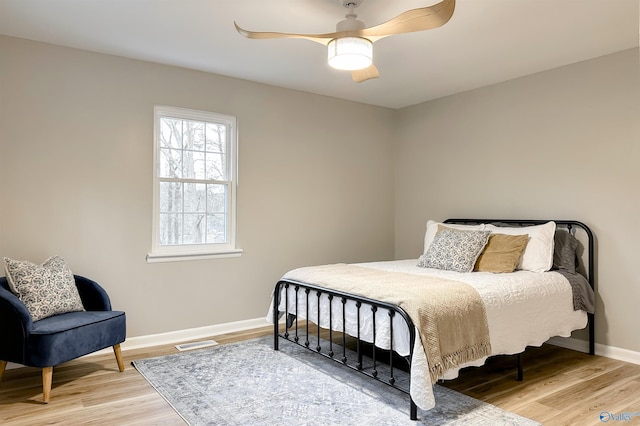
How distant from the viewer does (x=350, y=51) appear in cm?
263

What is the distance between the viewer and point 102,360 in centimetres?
361

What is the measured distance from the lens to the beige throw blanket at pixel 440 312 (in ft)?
8.41

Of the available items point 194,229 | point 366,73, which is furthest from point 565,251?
point 194,229

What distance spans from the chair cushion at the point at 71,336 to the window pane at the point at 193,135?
5.72 feet

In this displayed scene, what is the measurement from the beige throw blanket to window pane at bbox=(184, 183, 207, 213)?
5.89ft

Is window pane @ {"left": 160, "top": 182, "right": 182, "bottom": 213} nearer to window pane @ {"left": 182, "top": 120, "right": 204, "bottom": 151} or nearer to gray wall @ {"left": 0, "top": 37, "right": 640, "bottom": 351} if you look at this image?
gray wall @ {"left": 0, "top": 37, "right": 640, "bottom": 351}

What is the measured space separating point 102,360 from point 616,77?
191 inches

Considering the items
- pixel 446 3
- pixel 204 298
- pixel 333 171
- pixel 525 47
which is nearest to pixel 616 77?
pixel 525 47

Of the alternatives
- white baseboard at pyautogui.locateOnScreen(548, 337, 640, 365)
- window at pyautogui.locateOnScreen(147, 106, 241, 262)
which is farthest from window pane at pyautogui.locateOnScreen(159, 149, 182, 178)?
white baseboard at pyautogui.locateOnScreen(548, 337, 640, 365)

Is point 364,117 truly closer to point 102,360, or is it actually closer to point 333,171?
point 333,171

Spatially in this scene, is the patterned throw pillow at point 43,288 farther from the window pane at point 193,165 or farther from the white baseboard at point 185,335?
the window pane at point 193,165

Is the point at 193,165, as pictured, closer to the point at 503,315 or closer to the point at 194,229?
the point at 194,229

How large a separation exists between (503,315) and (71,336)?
285 cm

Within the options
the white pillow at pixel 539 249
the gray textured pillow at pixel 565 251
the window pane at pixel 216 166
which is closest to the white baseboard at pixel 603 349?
the gray textured pillow at pixel 565 251
